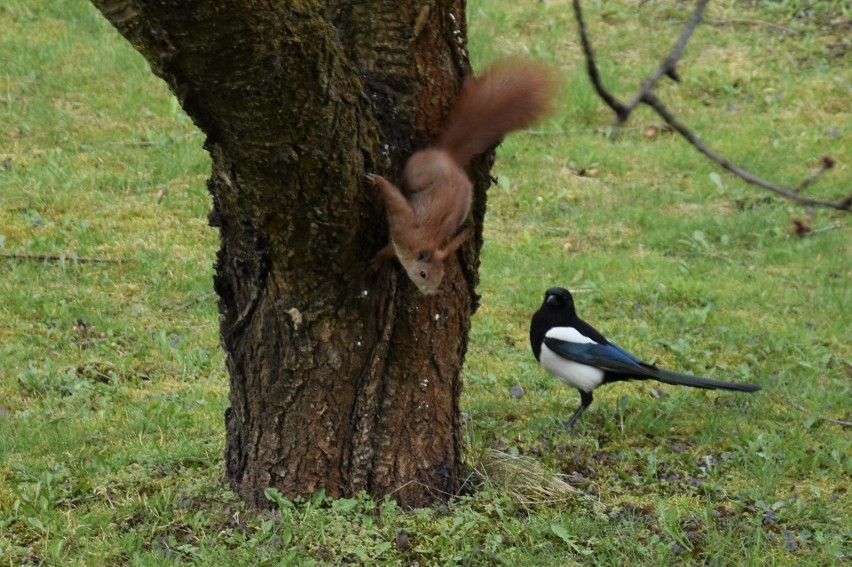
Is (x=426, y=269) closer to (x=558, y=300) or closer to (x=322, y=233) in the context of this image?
(x=322, y=233)

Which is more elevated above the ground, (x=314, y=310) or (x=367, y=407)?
(x=314, y=310)

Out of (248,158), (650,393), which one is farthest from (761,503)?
(248,158)

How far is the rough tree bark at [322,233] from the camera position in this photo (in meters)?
2.72

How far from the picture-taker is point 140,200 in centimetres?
744

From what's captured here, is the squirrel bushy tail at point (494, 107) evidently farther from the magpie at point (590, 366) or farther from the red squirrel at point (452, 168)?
the magpie at point (590, 366)

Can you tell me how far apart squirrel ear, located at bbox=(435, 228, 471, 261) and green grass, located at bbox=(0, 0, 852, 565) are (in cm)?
94

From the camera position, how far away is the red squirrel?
330cm

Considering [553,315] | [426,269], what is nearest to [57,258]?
[553,315]

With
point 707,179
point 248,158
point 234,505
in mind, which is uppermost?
point 707,179

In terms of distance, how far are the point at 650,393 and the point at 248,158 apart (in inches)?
120

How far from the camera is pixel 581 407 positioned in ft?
16.3

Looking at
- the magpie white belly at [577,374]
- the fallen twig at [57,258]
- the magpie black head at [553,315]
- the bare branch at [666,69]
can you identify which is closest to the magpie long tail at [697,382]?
the magpie white belly at [577,374]

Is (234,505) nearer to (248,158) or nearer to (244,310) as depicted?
(244,310)

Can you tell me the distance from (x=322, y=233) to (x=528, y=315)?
331cm
